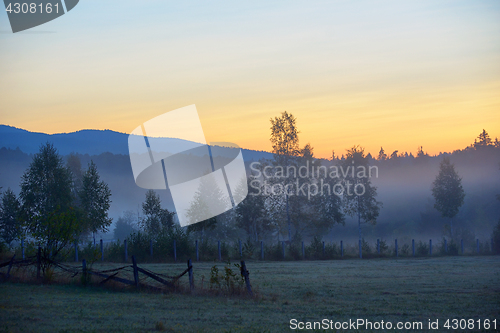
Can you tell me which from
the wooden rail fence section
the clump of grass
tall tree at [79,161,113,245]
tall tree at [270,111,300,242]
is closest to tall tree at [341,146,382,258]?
tall tree at [270,111,300,242]

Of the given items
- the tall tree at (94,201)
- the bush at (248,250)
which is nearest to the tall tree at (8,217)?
the tall tree at (94,201)

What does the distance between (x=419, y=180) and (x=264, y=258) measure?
393ft

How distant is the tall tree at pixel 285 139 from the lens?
45.4m

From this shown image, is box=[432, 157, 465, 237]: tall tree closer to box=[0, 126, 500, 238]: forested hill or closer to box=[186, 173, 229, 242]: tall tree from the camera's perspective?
box=[0, 126, 500, 238]: forested hill

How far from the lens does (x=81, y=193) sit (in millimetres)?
51406

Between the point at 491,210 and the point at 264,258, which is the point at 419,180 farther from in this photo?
the point at 264,258

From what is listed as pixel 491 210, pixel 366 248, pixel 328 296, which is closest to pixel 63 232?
pixel 328 296

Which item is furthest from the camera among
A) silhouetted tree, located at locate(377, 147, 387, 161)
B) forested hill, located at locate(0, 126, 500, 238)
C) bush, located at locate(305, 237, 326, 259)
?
silhouetted tree, located at locate(377, 147, 387, 161)

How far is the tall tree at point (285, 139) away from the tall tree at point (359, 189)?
34.3 ft

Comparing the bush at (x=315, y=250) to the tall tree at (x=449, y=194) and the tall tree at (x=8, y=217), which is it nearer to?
the tall tree at (x=449, y=194)

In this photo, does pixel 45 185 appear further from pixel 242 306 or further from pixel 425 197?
pixel 425 197

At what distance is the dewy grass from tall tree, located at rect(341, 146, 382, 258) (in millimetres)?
32864

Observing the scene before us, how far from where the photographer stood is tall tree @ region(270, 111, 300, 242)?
4541cm

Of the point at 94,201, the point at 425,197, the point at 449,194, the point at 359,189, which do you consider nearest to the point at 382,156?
the point at 425,197
